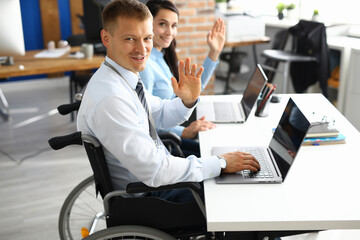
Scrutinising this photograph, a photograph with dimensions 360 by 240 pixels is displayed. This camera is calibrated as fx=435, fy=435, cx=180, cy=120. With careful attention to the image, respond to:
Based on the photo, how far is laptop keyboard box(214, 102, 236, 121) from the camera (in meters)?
2.21

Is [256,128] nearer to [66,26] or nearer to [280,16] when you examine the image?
[280,16]

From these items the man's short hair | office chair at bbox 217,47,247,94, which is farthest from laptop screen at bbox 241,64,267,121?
office chair at bbox 217,47,247,94

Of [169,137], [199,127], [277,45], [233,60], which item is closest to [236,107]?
[199,127]

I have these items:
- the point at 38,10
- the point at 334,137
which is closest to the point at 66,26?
the point at 38,10

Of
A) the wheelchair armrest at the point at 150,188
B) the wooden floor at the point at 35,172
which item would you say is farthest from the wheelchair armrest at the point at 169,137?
the wooden floor at the point at 35,172

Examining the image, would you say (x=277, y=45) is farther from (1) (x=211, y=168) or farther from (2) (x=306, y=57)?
(1) (x=211, y=168)

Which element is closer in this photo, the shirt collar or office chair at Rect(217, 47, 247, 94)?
the shirt collar

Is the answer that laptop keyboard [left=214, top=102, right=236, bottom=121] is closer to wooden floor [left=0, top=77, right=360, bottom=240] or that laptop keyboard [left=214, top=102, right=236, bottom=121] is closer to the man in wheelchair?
the man in wheelchair

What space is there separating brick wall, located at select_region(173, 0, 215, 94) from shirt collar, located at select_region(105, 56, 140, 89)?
2597 mm

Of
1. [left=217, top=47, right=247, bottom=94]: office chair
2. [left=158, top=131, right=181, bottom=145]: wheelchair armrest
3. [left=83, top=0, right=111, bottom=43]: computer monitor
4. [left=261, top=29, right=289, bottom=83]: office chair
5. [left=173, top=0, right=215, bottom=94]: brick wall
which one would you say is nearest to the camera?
[left=158, top=131, right=181, bottom=145]: wheelchair armrest

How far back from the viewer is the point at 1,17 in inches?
129

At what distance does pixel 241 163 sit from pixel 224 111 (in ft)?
2.47

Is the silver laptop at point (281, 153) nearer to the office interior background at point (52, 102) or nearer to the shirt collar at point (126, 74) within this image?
the shirt collar at point (126, 74)

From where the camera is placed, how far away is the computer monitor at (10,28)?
330 centimetres
